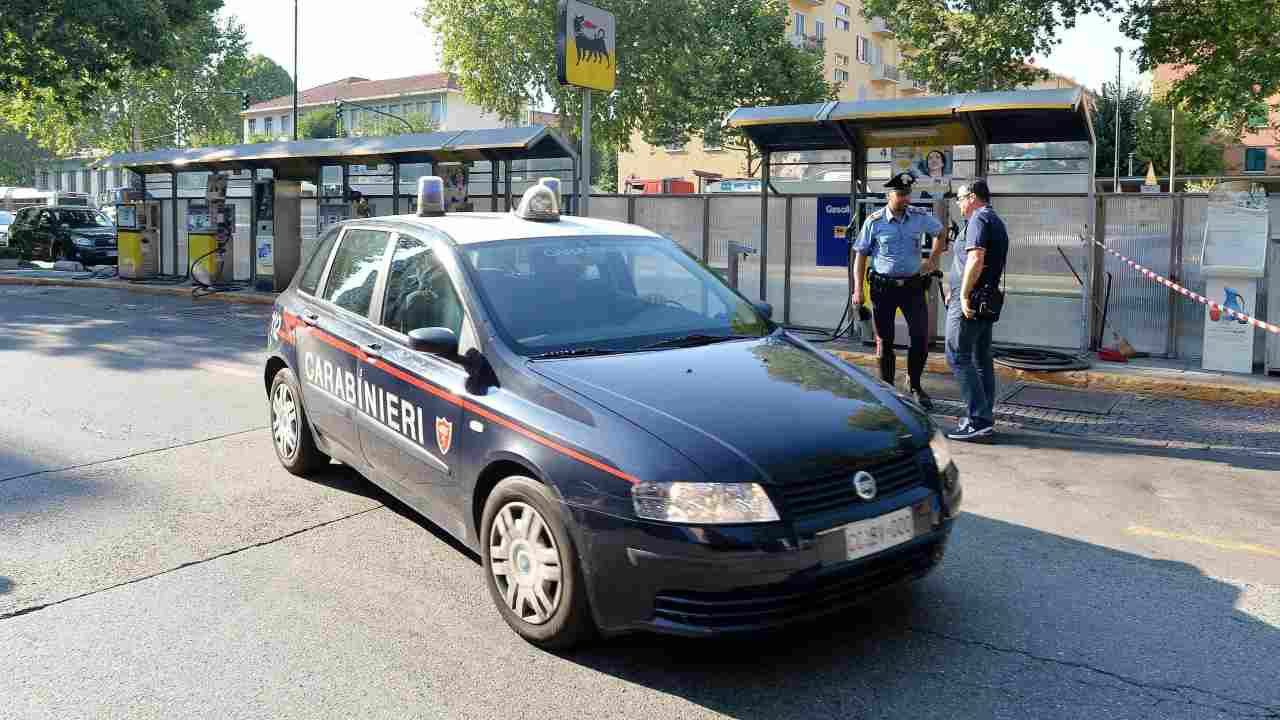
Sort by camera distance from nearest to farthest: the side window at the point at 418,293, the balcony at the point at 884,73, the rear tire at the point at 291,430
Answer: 1. the side window at the point at 418,293
2. the rear tire at the point at 291,430
3. the balcony at the point at 884,73

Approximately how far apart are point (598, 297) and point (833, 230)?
8.47 m

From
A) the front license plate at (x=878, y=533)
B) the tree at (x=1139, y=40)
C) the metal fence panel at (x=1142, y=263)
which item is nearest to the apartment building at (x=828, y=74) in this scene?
the tree at (x=1139, y=40)

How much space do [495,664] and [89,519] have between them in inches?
112

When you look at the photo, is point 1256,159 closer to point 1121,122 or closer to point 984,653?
point 1121,122

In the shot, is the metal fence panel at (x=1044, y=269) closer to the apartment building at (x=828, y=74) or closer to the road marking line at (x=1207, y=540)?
the road marking line at (x=1207, y=540)

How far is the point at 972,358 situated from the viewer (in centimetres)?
769

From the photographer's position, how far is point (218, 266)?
67.7 feet

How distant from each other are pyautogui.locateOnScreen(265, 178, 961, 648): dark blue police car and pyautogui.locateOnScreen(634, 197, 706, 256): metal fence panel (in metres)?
8.83

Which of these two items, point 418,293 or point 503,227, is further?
point 503,227

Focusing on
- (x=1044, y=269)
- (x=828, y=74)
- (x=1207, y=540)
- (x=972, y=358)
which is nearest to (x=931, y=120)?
(x=1044, y=269)

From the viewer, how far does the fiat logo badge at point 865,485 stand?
3.72 meters

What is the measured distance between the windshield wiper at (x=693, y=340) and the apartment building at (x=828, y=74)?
159 feet

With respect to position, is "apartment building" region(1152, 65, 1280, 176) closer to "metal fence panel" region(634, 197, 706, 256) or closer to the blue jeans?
"metal fence panel" region(634, 197, 706, 256)

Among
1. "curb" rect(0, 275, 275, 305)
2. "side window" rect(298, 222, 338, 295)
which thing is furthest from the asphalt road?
"curb" rect(0, 275, 275, 305)
